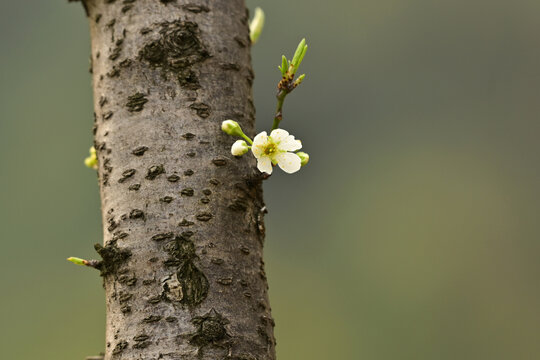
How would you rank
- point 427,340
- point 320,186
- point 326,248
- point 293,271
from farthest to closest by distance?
point 320,186
point 326,248
point 293,271
point 427,340

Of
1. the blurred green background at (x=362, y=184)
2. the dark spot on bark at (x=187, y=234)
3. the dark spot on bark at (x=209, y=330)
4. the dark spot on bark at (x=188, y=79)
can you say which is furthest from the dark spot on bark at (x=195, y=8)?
the blurred green background at (x=362, y=184)

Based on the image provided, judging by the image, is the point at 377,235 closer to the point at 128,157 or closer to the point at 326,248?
the point at 326,248

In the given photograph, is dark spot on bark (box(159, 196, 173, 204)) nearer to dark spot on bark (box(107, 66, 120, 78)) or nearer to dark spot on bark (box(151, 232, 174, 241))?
dark spot on bark (box(151, 232, 174, 241))

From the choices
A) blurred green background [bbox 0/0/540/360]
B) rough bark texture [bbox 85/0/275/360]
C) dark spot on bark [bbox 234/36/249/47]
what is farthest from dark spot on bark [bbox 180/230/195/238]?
blurred green background [bbox 0/0/540/360]

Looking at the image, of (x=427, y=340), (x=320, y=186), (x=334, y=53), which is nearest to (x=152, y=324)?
(x=427, y=340)

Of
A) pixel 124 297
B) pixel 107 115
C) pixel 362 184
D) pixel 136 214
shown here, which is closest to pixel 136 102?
pixel 107 115

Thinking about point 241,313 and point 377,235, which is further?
point 377,235
